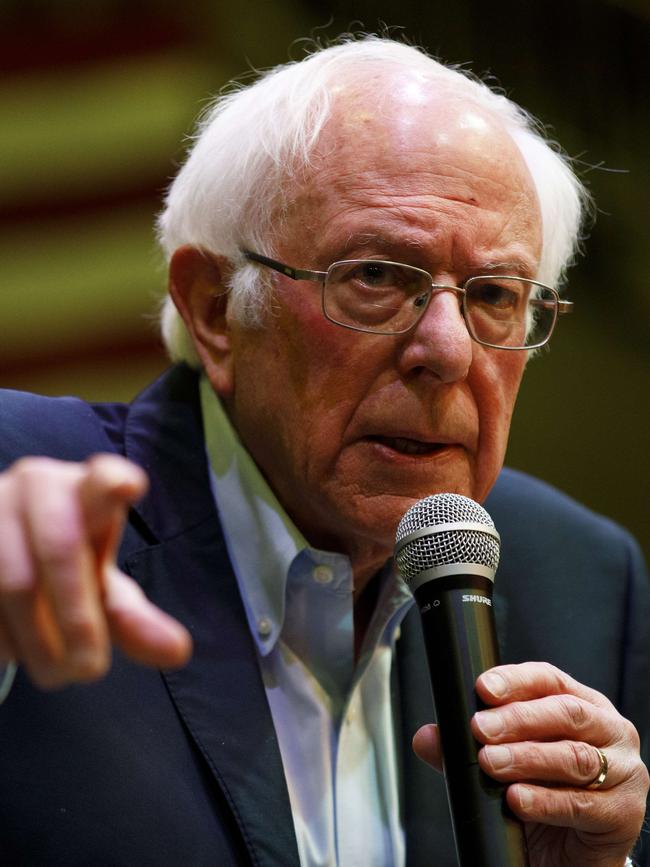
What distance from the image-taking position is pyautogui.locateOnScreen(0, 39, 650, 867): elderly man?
1.47 m

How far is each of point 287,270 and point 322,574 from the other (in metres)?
0.46

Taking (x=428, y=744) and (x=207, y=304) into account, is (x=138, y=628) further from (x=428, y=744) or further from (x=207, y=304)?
(x=207, y=304)

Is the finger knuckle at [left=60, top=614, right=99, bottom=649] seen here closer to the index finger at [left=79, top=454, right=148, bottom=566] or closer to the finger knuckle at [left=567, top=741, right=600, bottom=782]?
the index finger at [left=79, top=454, right=148, bottom=566]

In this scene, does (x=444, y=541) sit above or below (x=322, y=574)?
above

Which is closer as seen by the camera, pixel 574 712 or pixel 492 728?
pixel 492 728

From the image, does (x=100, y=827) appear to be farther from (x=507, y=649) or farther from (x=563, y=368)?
(x=563, y=368)

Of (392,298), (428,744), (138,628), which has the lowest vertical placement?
(428,744)

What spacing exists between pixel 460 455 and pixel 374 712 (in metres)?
0.43

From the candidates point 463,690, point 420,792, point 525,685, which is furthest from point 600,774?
point 420,792

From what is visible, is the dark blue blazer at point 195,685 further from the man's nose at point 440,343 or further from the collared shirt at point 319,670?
the man's nose at point 440,343

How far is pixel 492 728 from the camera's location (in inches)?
46.6

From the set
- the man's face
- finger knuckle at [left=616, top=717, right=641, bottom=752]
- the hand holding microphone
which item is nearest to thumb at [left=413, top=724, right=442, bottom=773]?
the hand holding microphone

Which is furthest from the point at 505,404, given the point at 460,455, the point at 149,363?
the point at 149,363

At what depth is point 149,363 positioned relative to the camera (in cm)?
436
